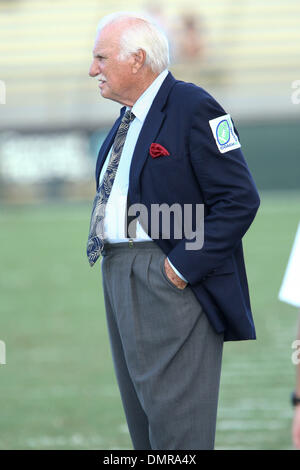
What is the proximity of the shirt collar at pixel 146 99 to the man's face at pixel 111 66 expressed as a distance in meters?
0.04

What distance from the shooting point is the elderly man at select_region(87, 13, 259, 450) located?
2443 mm

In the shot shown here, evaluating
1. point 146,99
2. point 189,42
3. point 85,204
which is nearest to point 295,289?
point 146,99

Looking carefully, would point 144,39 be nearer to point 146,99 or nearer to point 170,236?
point 146,99

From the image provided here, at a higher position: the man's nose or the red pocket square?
the man's nose

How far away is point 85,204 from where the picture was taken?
15.1 metres

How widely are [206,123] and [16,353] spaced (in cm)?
370

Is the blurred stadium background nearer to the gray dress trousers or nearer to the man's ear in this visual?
the gray dress trousers

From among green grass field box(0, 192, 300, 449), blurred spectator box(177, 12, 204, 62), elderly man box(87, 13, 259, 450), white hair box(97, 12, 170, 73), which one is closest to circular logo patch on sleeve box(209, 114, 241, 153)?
elderly man box(87, 13, 259, 450)

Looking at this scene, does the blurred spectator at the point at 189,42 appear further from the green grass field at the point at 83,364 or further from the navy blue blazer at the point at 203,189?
the navy blue blazer at the point at 203,189

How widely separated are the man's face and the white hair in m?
0.02

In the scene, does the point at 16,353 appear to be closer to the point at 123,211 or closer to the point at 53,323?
the point at 53,323

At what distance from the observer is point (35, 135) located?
603 inches

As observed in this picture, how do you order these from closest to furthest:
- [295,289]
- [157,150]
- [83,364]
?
1. [295,289]
2. [157,150]
3. [83,364]

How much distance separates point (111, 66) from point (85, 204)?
A: 12572 mm
